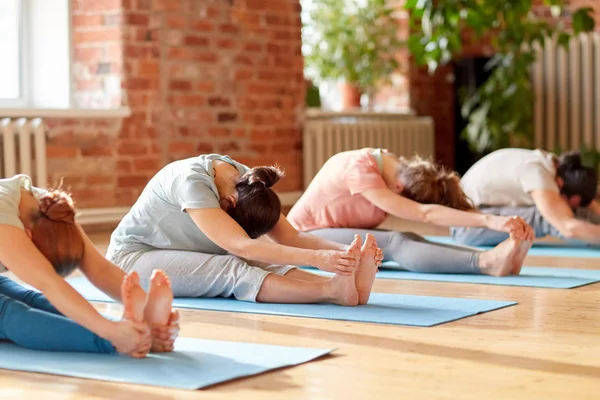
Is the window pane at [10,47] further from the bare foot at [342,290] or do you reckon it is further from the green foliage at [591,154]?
the green foliage at [591,154]

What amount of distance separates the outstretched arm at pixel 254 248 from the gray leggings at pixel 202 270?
0.30 meters

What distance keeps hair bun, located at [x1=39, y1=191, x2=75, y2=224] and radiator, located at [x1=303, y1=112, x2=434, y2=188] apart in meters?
4.93

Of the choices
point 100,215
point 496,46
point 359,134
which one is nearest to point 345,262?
point 100,215

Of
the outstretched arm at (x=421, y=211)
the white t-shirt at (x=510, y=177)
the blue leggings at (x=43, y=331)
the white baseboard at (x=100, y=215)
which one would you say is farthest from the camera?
the white baseboard at (x=100, y=215)

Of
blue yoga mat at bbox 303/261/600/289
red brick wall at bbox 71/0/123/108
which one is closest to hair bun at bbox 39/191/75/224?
blue yoga mat at bbox 303/261/600/289

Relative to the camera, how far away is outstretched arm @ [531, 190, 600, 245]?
438cm

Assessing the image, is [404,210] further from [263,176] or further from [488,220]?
[263,176]

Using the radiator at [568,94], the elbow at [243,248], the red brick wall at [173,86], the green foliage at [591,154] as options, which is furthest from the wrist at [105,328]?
the radiator at [568,94]

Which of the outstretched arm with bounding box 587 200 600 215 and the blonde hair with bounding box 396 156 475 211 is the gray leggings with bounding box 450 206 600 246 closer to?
the outstretched arm with bounding box 587 200 600 215

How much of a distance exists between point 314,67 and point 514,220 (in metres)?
4.21

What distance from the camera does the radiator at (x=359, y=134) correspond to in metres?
7.30

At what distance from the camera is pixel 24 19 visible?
6.07 meters

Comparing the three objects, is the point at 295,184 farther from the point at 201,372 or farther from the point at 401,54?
the point at 201,372

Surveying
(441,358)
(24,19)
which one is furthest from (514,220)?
(24,19)
